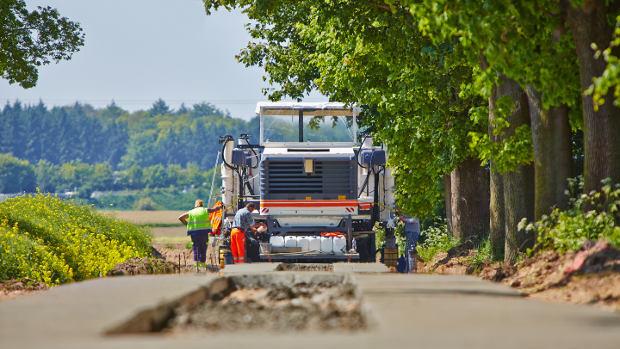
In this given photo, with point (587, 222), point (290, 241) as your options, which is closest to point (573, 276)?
point (587, 222)

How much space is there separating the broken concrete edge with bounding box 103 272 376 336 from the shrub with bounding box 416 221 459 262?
16695mm

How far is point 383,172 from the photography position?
92.5 feet

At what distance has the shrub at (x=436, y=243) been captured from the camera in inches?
1359

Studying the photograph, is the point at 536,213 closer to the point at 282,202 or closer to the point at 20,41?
the point at 282,202

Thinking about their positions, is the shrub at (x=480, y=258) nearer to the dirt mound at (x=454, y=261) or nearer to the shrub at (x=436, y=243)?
the dirt mound at (x=454, y=261)

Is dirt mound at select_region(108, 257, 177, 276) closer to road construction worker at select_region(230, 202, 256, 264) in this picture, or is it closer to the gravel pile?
road construction worker at select_region(230, 202, 256, 264)

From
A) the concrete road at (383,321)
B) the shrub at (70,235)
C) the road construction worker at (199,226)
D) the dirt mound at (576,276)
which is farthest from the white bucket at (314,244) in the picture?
the concrete road at (383,321)

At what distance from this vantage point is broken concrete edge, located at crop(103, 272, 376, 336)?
11.1 metres

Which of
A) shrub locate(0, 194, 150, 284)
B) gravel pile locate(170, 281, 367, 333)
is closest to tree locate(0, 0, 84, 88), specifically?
shrub locate(0, 194, 150, 284)

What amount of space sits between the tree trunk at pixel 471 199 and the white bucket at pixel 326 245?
7464 millimetres

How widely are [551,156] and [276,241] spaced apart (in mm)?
7157

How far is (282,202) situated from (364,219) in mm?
1962

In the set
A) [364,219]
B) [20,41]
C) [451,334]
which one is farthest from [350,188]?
[451,334]

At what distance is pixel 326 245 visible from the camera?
26.5 metres
